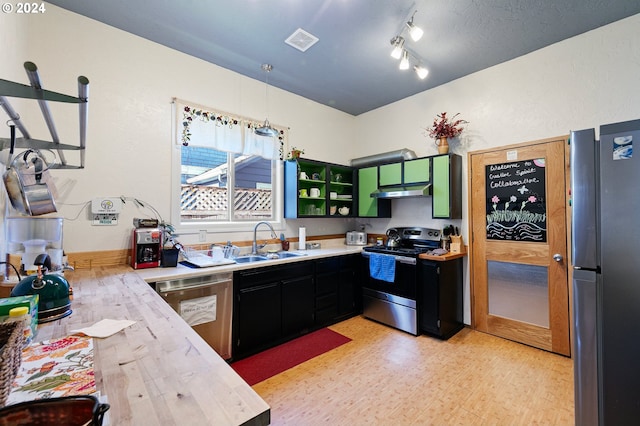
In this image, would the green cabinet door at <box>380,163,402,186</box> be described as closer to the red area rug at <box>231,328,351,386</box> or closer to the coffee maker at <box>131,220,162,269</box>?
the red area rug at <box>231,328,351,386</box>

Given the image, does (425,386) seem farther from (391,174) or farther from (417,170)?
(391,174)

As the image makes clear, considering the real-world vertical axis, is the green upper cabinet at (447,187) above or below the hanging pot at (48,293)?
above

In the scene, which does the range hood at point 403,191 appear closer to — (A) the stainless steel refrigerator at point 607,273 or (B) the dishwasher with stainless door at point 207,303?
(A) the stainless steel refrigerator at point 607,273

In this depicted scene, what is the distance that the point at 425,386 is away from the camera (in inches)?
86.7

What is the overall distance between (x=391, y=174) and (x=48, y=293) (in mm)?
3520

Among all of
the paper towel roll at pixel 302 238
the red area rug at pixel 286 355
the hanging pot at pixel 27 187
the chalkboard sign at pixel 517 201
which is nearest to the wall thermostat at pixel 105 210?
the hanging pot at pixel 27 187

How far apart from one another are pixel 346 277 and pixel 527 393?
6.58 ft

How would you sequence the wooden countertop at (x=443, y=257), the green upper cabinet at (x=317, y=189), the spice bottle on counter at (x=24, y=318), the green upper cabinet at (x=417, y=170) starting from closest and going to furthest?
the spice bottle on counter at (x=24, y=318) → the wooden countertop at (x=443, y=257) → the green upper cabinet at (x=417, y=170) → the green upper cabinet at (x=317, y=189)

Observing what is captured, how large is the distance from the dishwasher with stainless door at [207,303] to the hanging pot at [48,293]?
32.9 inches

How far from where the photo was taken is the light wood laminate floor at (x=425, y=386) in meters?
1.88

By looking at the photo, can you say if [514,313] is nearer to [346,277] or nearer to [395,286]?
[395,286]

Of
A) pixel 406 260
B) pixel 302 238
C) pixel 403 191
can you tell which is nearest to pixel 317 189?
pixel 302 238

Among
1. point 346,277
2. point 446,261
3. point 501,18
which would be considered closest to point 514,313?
point 446,261

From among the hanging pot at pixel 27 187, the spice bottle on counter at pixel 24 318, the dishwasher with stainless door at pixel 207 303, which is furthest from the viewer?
the dishwasher with stainless door at pixel 207 303
